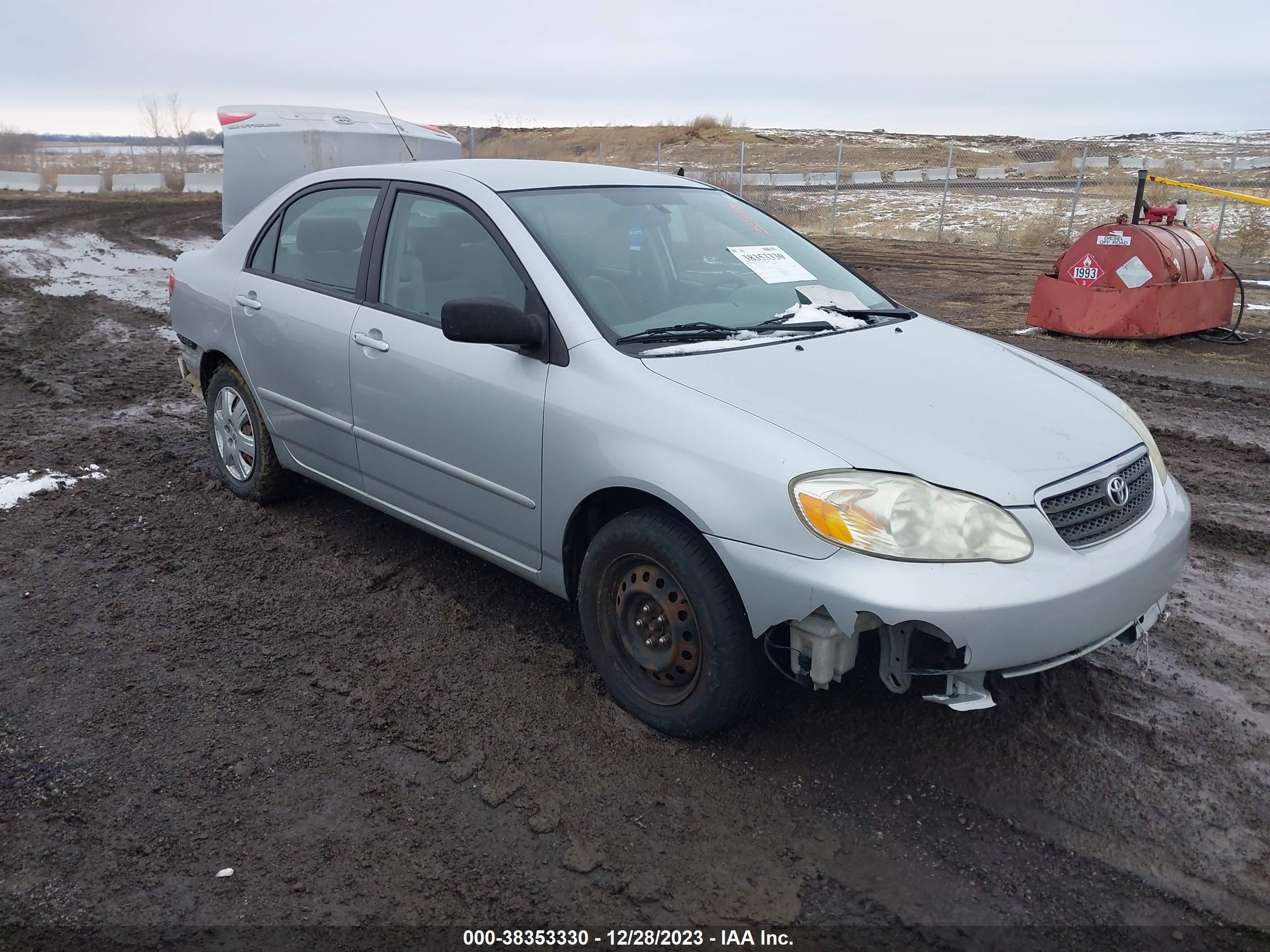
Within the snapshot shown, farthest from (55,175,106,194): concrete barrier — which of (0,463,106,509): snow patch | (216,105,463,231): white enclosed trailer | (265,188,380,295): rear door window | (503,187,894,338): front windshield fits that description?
(503,187,894,338): front windshield

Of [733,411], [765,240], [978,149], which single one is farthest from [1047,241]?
[978,149]

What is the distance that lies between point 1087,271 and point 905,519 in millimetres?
8124

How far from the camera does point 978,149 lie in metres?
58.7

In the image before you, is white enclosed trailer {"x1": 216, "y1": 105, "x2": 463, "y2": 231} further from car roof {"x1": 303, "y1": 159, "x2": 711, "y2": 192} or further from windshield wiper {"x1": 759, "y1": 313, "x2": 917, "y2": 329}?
windshield wiper {"x1": 759, "y1": 313, "x2": 917, "y2": 329}

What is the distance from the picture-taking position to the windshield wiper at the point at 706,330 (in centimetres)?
340

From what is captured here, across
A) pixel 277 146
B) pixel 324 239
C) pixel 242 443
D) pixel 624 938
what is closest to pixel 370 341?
pixel 324 239

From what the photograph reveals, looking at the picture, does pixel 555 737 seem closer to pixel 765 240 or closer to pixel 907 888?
pixel 907 888

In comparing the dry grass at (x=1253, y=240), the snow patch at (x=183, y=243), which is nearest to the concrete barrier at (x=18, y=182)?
the snow patch at (x=183, y=243)

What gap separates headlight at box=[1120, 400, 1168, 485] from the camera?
11.3 feet

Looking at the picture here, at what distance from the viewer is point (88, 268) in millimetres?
14875

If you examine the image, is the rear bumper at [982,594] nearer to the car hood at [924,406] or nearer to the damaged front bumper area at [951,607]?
the damaged front bumper area at [951,607]

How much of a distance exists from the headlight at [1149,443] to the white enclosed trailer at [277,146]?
28.8ft

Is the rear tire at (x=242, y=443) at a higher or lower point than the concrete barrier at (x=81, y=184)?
lower

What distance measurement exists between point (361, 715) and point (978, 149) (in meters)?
62.5
